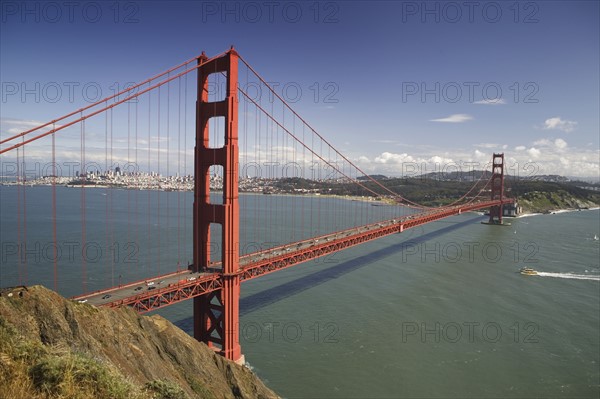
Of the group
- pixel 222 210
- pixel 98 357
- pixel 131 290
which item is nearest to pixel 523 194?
pixel 222 210

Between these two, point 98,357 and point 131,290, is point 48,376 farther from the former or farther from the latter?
point 131,290

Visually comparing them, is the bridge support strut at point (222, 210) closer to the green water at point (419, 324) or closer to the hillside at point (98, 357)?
the green water at point (419, 324)

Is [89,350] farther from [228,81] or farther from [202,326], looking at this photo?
[228,81]

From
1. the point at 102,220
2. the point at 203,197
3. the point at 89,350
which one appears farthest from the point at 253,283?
the point at 102,220

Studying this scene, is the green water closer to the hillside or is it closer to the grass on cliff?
the hillside

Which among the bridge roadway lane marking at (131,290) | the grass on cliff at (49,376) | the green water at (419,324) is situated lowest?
the green water at (419,324)

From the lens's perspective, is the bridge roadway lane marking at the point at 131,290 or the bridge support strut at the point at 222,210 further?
the bridge support strut at the point at 222,210

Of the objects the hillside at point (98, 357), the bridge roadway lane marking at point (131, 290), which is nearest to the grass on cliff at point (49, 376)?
the hillside at point (98, 357)

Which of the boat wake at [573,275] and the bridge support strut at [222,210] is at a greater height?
the bridge support strut at [222,210]
